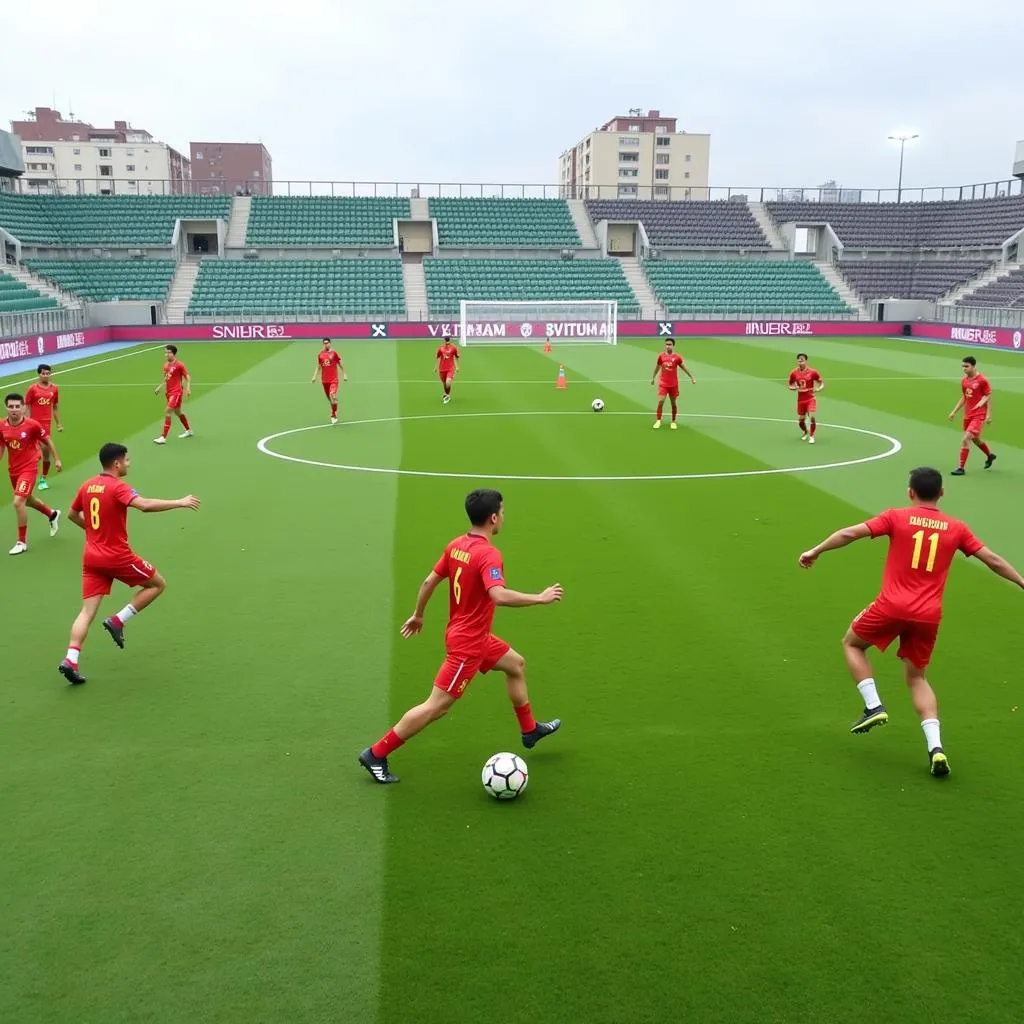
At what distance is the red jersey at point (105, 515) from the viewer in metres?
8.96

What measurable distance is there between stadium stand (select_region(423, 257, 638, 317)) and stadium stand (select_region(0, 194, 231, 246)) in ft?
57.5

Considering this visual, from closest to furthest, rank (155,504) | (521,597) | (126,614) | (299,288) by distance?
(521,597), (155,504), (126,614), (299,288)

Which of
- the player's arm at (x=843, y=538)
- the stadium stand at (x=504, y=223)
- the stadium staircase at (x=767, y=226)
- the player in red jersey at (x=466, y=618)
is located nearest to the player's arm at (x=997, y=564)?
the player's arm at (x=843, y=538)

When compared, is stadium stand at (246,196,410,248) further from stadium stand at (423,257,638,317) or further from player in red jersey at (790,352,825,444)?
player in red jersey at (790,352,825,444)

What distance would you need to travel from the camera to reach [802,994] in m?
4.97

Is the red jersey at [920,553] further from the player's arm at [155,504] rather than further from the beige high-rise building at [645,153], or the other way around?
the beige high-rise building at [645,153]

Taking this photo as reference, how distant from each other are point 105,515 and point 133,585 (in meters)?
0.81

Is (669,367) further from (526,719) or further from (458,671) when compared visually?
(458,671)

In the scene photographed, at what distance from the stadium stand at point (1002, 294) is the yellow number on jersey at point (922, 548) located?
56.6 m

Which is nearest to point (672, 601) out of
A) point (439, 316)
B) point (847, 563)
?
point (847, 563)

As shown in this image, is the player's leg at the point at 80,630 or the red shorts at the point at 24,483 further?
the red shorts at the point at 24,483

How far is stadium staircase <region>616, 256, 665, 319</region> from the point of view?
64125mm

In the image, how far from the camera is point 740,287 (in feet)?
220

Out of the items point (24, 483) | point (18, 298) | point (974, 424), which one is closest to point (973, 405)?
point (974, 424)
